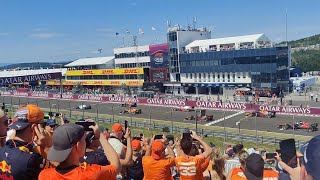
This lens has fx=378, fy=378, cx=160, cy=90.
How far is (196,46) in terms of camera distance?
235ft

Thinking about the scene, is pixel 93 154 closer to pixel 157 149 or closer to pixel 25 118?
pixel 25 118

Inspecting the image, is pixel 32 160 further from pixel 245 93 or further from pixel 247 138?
pixel 245 93

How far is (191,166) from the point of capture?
5.75 m

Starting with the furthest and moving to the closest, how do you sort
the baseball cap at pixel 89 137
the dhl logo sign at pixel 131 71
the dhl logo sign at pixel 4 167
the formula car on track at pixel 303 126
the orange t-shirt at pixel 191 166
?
the dhl logo sign at pixel 131 71, the formula car on track at pixel 303 126, the orange t-shirt at pixel 191 166, the baseball cap at pixel 89 137, the dhl logo sign at pixel 4 167

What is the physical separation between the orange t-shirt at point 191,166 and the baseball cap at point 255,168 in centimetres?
138

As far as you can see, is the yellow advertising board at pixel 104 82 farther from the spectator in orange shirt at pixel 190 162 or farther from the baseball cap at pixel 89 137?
the baseball cap at pixel 89 137

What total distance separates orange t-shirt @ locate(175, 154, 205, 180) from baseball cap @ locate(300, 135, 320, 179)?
358 centimetres

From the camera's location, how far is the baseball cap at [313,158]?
2.13m

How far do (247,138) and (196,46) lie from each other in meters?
46.2

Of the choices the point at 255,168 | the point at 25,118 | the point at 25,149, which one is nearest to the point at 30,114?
the point at 25,118

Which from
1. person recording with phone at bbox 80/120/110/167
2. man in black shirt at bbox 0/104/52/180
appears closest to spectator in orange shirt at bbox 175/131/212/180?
person recording with phone at bbox 80/120/110/167

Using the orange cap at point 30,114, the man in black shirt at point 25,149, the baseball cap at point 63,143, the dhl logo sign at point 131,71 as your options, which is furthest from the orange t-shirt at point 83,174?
the dhl logo sign at point 131,71

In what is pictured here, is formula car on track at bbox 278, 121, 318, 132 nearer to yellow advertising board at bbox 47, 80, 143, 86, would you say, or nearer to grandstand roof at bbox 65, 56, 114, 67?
yellow advertising board at bbox 47, 80, 143, 86

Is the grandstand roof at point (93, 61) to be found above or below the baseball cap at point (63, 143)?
above
